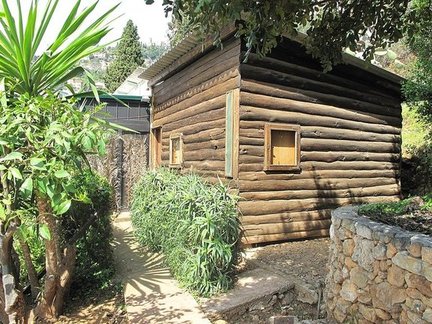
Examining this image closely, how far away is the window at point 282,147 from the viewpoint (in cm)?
580

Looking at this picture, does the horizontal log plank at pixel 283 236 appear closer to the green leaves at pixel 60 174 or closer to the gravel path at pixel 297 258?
the gravel path at pixel 297 258

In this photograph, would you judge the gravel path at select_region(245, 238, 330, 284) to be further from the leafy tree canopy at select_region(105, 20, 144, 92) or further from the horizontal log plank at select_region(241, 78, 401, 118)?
the leafy tree canopy at select_region(105, 20, 144, 92)

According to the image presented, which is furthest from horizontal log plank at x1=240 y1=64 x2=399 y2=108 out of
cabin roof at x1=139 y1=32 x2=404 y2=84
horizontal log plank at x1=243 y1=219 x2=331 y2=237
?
horizontal log plank at x1=243 y1=219 x2=331 y2=237

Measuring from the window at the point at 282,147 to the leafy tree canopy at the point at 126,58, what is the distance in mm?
18309

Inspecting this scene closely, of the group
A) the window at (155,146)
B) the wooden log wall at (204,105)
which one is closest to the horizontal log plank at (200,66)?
the wooden log wall at (204,105)

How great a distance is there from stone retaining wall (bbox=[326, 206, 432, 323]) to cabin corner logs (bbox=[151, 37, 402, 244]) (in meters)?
2.20

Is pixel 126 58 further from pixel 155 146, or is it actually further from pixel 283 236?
pixel 283 236

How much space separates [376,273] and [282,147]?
338cm

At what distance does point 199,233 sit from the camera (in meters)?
4.27

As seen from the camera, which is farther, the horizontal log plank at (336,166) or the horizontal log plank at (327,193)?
the horizontal log plank at (327,193)

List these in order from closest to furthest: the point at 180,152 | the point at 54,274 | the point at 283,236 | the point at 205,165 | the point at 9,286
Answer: the point at 9,286 < the point at 54,274 < the point at 283,236 < the point at 205,165 < the point at 180,152

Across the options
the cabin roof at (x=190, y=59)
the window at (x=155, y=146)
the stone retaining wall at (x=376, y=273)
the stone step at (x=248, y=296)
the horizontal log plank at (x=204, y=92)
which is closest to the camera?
the stone retaining wall at (x=376, y=273)

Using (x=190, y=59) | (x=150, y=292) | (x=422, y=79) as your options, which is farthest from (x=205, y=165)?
(x=422, y=79)

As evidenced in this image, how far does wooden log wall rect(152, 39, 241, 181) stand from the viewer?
19.6 feet
